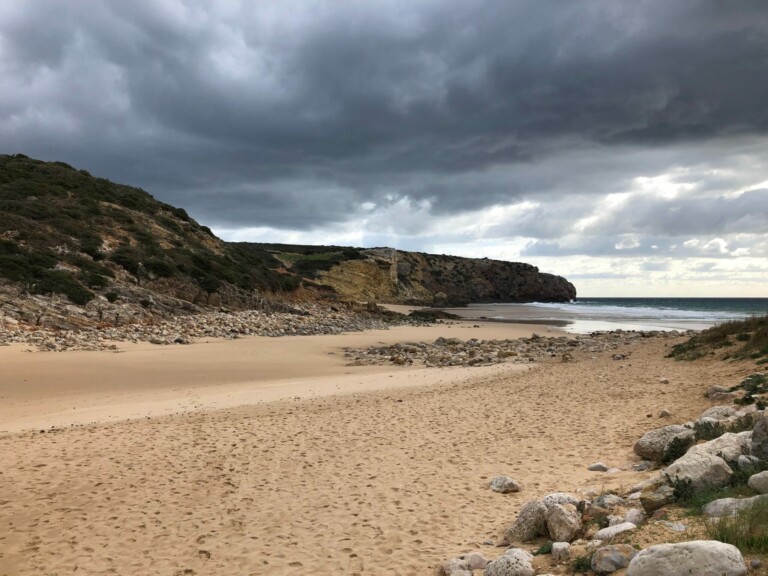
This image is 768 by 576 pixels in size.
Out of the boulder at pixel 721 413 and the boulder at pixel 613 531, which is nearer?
the boulder at pixel 613 531

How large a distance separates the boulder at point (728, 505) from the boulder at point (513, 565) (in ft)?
5.14

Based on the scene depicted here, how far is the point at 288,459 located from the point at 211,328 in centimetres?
2004

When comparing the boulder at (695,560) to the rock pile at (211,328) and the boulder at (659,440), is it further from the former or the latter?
the rock pile at (211,328)

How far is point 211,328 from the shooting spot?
27.4 metres

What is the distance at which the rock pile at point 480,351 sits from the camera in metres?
22.6

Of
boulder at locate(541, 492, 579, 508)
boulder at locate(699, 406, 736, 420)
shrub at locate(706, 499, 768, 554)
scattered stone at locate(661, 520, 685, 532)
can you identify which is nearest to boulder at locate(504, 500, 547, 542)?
boulder at locate(541, 492, 579, 508)

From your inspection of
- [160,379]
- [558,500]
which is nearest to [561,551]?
[558,500]

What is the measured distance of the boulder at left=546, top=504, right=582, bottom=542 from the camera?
493 cm

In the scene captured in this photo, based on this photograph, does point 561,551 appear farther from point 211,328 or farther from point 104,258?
point 104,258

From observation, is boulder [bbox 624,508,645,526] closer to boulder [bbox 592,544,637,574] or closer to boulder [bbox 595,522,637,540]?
boulder [bbox 595,522,637,540]

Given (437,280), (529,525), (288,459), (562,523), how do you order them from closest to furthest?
(562,523) → (529,525) → (288,459) → (437,280)

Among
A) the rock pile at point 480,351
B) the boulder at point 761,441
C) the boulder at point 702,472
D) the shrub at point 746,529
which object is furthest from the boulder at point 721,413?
the rock pile at point 480,351

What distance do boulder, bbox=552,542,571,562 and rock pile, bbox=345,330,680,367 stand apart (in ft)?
56.3

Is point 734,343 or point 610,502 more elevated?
point 734,343
